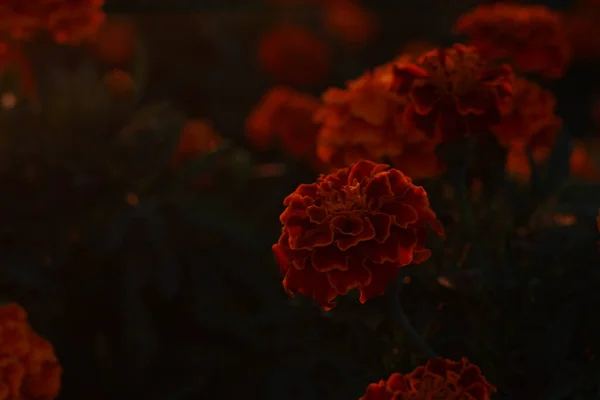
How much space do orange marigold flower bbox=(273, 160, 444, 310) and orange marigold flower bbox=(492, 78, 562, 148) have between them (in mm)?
449

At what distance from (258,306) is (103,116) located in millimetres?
672

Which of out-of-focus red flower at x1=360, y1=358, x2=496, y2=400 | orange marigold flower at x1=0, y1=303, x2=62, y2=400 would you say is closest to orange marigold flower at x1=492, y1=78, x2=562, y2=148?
out-of-focus red flower at x1=360, y1=358, x2=496, y2=400

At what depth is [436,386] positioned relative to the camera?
4.60 ft

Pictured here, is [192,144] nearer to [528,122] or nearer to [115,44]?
[528,122]

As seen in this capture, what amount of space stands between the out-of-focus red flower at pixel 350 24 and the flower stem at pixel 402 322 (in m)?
4.15

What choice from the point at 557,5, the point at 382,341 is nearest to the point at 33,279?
the point at 382,341

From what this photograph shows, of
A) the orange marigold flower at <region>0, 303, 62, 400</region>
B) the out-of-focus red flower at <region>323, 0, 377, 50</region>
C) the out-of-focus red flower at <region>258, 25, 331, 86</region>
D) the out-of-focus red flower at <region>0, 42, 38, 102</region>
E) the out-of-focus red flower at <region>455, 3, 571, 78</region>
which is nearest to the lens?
the orange marigold flower at <region>0, 303, 62, 400</region>

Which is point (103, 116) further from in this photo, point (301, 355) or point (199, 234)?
point (301, 355)

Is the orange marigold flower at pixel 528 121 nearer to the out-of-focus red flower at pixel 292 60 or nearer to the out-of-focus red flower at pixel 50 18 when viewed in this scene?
the out-of-focus red flower at pixel 50 18

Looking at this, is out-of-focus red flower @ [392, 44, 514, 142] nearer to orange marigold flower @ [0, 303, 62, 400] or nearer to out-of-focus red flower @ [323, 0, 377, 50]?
orange marigold flower @ [0, 303, 62, 400]

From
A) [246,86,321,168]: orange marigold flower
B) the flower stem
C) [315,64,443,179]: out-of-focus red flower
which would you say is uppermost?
[315,64,443,179]: out-of-focus red flower

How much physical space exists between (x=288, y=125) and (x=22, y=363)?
126 centimetres

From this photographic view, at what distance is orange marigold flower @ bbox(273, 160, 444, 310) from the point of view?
53.8 inches

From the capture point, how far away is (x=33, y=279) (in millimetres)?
2082
